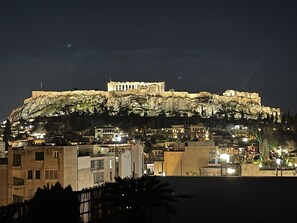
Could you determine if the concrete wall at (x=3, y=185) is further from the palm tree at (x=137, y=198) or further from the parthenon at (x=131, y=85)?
the parthenon at (x=131, y=85)

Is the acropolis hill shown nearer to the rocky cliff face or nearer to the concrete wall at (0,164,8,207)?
the rocky cliff face

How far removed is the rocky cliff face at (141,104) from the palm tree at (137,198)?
101200 mm

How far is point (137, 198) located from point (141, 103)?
110521 millimetres

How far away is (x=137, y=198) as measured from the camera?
9.41 m

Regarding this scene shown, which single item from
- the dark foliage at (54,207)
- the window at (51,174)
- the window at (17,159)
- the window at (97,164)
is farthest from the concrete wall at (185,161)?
the dark foliage at (54,207)

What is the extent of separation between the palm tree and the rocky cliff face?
10120 cm

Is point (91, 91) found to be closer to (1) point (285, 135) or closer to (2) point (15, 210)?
(1) point (285, 135)

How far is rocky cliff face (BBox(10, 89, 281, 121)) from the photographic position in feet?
381

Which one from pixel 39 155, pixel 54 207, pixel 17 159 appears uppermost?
pixel 39 155

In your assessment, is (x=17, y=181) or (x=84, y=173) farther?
(x=84, y=173)

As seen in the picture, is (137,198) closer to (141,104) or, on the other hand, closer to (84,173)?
(84,173)

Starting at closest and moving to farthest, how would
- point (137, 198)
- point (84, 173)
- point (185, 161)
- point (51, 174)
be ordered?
1. point (137, 198)
2. point (51, 174)
3. point (84, 173)
4. point (185, 161)

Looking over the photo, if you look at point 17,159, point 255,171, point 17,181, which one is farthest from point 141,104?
point 17,181

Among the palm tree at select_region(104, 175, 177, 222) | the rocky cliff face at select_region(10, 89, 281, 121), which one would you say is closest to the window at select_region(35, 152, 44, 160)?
the palm tree at select_region(104, 175, 177, 222)
